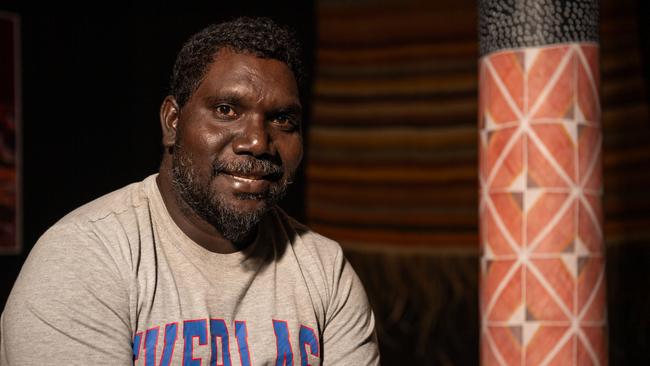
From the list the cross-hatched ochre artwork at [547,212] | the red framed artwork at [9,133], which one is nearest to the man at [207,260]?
the cross-hatched ochre artwork at [547,212]

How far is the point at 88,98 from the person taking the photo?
3225 millimetres

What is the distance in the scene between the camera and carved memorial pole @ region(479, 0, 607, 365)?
1.77 metres

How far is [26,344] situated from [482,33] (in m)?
1.09

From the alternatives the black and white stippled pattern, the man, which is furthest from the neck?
the black and white stippled pattern

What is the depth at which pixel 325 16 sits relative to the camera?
3.67 m

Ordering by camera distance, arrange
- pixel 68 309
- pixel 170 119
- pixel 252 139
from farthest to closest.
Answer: pixel 170 119, pixel 252 139, pixel 68 309

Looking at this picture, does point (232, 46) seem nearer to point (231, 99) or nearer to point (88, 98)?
point (231, 99)

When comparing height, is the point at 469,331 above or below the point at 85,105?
below

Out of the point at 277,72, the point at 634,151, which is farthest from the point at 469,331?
the point at 277,72

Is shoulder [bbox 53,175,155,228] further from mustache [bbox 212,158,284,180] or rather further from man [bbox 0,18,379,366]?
mustache [bbox 212,158,284,180]

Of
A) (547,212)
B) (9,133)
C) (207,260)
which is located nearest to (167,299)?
(207,260)

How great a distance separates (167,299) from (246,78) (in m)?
0.44

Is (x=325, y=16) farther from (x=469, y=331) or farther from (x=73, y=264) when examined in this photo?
(x=73, y=264)

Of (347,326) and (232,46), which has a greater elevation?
(232,46)
